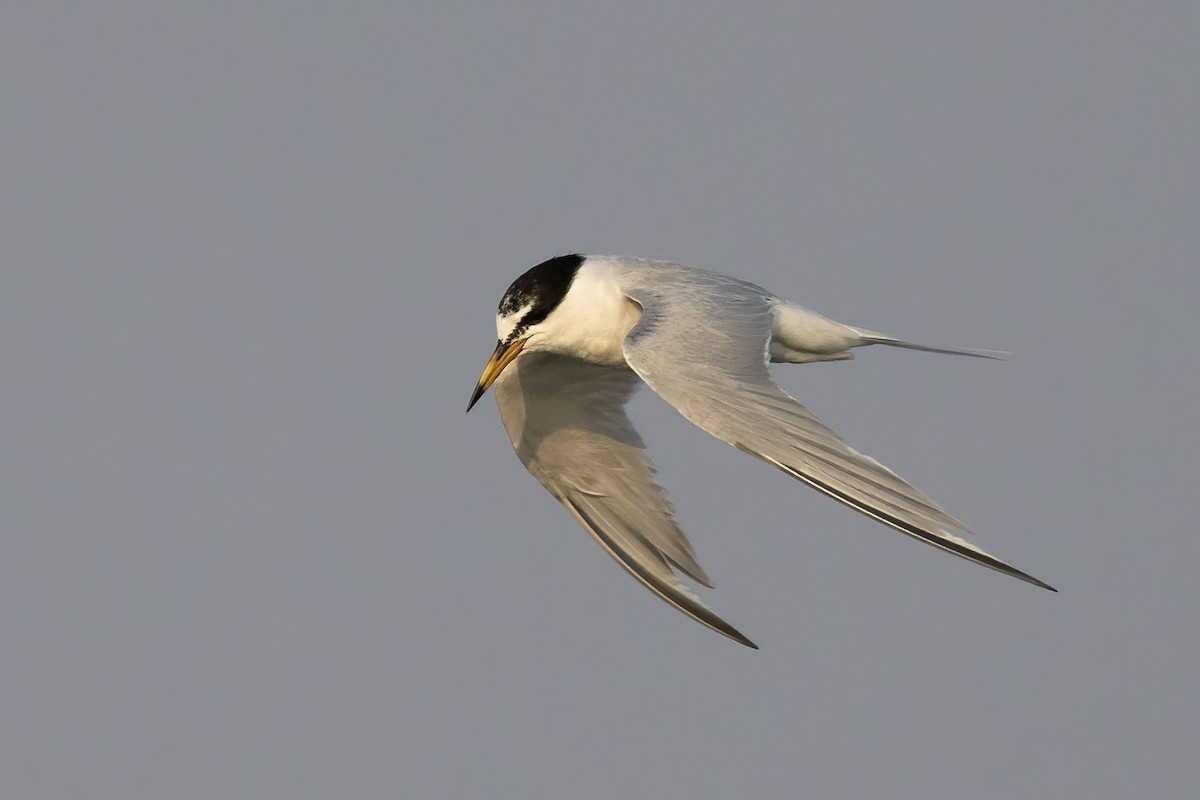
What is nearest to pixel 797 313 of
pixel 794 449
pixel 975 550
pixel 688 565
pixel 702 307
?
pixel 702 307

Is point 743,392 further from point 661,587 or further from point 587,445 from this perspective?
point 587,445

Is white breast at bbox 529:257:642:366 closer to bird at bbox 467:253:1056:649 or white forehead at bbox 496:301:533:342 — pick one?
bird at bbox 467:253:1056:649

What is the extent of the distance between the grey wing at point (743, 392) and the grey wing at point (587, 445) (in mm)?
1005

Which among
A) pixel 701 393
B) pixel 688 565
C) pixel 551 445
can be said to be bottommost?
pixel 688 565

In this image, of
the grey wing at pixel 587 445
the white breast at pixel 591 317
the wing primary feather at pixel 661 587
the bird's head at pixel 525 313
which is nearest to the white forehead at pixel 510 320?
the bird's head at pixel 525 313

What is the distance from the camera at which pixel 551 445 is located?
9039 mm

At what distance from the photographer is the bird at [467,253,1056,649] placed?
19.5 ft

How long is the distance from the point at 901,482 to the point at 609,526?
3180mm

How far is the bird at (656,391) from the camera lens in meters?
5.93

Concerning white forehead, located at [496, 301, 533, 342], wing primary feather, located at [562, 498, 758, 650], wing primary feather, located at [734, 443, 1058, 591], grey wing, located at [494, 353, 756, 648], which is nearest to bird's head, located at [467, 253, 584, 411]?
white forehead, located at [496, 301, 533, 342]

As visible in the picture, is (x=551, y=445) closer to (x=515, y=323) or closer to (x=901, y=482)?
(x=515, y=323)

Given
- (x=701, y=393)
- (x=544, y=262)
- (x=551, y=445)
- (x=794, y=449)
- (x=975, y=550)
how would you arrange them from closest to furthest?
1. (x=975, y=550)
2. (x=794, y=449)
3. (x=701, y=393)
4. (x=544, y=262)
5. (x=551, y=445)

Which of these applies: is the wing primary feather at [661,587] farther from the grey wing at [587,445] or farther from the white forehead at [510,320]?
the white forehead at [510,320]

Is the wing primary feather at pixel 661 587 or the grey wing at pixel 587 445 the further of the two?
the grey wing at pixel 587 445
